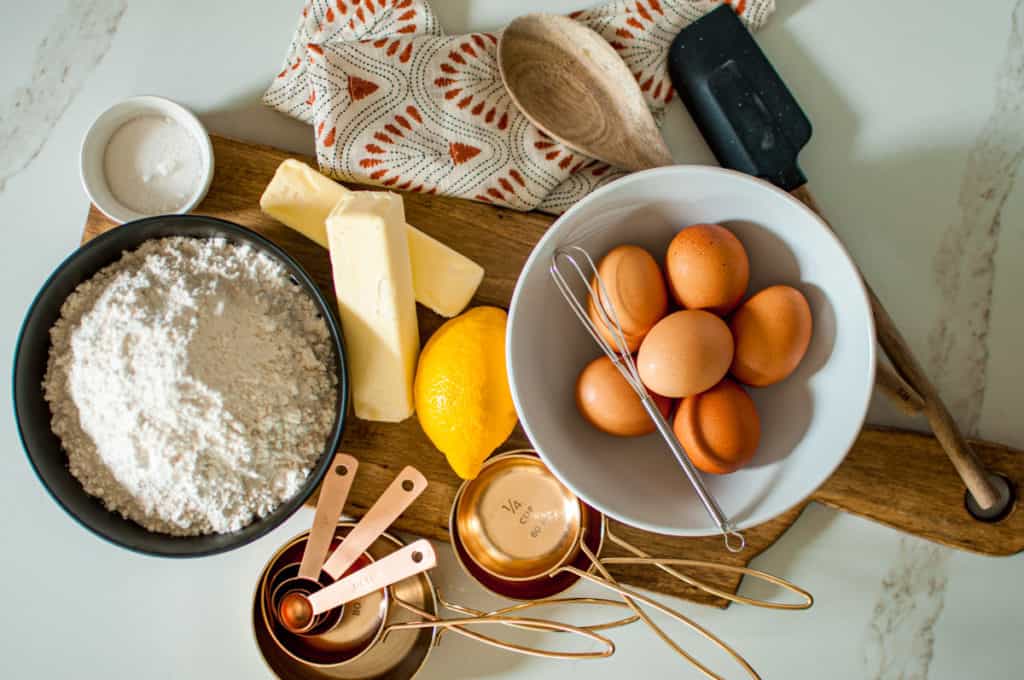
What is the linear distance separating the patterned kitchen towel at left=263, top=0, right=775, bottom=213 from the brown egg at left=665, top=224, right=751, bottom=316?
0.20 metres

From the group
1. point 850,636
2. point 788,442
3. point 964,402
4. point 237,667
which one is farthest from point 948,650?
point 237,667

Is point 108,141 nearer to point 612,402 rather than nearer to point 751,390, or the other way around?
point 612,402

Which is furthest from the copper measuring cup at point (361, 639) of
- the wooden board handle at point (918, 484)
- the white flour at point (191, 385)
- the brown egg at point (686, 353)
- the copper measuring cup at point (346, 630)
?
the wooden board handle at point (918, 484)

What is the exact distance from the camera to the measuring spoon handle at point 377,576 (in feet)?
2.44

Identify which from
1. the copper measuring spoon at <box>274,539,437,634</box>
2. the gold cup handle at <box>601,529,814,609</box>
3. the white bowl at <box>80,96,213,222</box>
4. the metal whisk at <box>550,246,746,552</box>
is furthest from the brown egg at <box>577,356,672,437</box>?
the white bowl at <box>80,96,213,222</box>

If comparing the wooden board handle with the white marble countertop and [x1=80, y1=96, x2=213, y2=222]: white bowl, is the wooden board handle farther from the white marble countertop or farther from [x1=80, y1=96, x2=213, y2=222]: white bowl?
[x1=80, y1=96, x2=213, y2=222]: white bowl

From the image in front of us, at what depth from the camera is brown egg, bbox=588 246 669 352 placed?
0.63m

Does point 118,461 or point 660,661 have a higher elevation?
point 118,461

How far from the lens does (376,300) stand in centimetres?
72

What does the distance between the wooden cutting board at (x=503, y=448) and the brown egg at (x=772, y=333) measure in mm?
214

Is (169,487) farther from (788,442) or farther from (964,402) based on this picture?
(964,402)

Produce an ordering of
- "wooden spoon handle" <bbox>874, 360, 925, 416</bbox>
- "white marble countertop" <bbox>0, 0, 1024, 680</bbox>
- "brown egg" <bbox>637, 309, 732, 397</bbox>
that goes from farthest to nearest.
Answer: "white marble countertop" <bbox>0, 0, 1024, 680</bbox>, "wooden spoon handle" <bbox>874, 360, 925, 416</bbox>, "brown egg" <bbox>637, 309, 732, 397</bbox>

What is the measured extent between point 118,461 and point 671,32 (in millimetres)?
730

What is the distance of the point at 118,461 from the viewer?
704 mm
